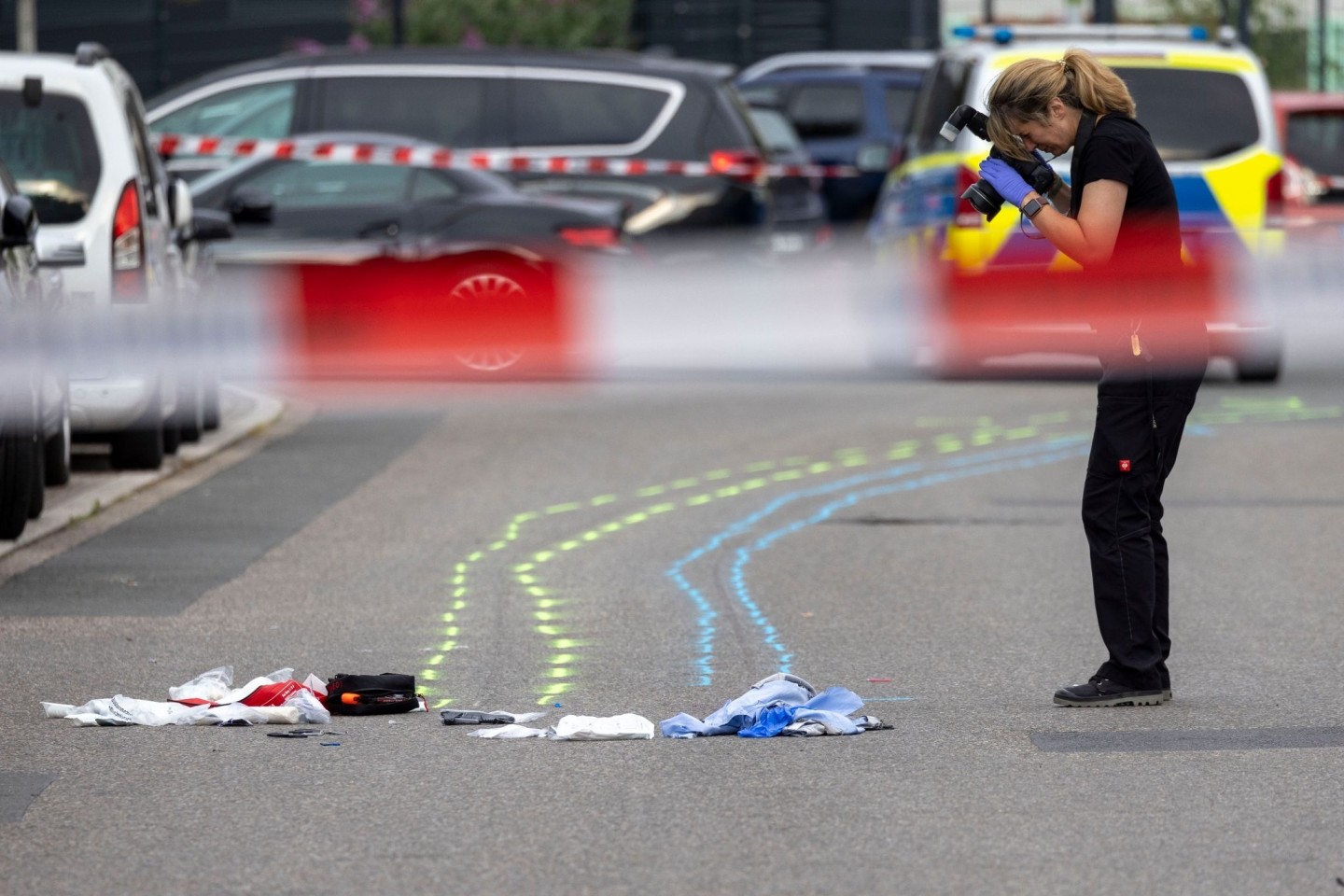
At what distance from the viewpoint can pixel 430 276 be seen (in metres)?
17.8

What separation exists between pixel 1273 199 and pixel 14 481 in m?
9.02

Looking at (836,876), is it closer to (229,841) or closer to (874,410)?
(229,841)

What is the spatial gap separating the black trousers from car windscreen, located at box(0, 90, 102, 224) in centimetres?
626

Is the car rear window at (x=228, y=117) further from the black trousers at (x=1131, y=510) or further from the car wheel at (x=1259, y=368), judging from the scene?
the black trousers at (x=1131, y=510)

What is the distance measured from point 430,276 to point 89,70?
213 inches

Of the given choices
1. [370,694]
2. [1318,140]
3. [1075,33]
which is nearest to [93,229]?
[370,694]

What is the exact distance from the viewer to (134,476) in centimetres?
1286

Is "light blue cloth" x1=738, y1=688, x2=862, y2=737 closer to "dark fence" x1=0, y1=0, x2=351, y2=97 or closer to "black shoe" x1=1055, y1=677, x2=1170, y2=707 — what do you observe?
"black shoe" x1=1055, y1=677, x2=1170, y2=707

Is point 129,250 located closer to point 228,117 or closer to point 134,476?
point 134,476

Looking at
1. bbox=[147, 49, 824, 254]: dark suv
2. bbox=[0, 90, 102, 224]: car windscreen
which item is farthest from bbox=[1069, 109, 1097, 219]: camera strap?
bbox=[147, 49, 824, 254]: dark suv

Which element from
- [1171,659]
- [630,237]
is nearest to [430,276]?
[630,237]

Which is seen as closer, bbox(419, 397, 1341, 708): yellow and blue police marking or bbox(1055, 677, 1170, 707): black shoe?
bbox(1055, 677, 1170, 707): black shoe

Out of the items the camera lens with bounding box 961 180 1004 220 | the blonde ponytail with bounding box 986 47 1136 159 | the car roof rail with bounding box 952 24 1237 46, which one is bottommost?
the camera lens with bounding box 961 180 1004 220

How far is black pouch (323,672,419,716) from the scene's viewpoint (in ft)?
23.5
